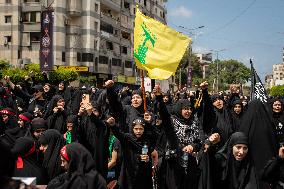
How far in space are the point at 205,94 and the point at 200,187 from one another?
1443mm

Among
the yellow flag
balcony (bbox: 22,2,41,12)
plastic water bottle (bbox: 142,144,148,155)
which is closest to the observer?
plastic water bottle (bbox: 142,144,148,155)

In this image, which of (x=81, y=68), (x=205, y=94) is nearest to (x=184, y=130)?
(x=205, y=94)

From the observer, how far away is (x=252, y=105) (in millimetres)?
5527

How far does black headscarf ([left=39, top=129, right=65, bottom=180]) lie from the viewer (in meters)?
4.59

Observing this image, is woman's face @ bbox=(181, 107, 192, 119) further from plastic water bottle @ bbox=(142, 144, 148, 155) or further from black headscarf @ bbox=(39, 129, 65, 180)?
black headscarf @ bbox=(39, 129, 65, 180)

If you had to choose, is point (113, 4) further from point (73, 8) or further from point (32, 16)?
point (32, 16)

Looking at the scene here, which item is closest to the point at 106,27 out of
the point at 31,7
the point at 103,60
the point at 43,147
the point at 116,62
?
the point at 103,60

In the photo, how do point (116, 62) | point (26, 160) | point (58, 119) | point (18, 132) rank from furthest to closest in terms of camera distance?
point (116, 62)
point (58, 119)
point (18, 132)
point (26, 160)

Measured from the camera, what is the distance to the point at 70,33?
38188 millimetres

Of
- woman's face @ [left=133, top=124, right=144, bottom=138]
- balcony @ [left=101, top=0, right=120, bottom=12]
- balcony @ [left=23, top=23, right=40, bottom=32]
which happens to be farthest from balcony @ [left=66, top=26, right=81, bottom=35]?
woman's face @ [left=133, top=124, right=144, bottom=138]

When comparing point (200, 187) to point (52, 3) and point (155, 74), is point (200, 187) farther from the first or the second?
point (52, 3)

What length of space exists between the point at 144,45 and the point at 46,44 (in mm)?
16959

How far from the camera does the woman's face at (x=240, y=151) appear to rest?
449 centimetres

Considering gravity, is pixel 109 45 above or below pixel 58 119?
above
